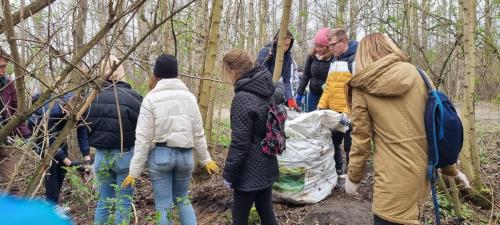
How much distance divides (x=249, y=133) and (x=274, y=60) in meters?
2.18

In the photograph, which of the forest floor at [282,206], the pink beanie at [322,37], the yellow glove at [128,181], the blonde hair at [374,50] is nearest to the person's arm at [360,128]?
the blonde hair at [374,50]

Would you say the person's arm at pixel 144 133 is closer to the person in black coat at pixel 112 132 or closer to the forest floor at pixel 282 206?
the person in black coat at pixel 112 132

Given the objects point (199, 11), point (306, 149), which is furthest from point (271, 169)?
point (199, 11)

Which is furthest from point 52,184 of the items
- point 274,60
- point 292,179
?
point 274,60

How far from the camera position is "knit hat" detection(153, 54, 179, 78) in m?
3.47

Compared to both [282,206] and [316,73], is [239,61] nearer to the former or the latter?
[282,206]

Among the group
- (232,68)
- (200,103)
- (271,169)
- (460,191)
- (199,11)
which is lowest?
(460,191)

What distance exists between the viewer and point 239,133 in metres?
3.10

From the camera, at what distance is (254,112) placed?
311 centimetres

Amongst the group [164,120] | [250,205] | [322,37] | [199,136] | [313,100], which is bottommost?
[250,205]

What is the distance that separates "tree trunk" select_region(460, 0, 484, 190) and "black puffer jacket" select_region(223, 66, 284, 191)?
214cm

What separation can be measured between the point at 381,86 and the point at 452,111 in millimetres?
419

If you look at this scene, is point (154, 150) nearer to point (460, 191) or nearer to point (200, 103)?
point (200, 103)

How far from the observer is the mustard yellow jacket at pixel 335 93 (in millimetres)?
4582
